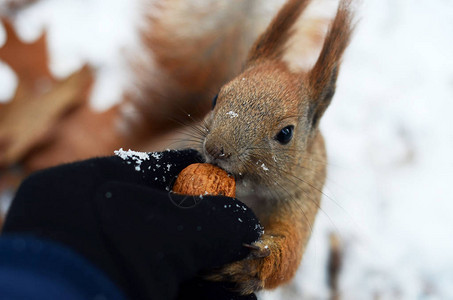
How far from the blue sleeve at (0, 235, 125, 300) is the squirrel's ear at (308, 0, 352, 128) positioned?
977mm

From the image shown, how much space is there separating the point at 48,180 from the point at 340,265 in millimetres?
1765

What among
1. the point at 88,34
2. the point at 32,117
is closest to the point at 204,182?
the point at 32,117

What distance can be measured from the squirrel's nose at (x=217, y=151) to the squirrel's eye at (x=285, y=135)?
22cm

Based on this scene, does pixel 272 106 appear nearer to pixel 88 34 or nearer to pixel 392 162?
pixel 392 162

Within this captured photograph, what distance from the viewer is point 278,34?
1548 mm

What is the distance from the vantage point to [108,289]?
805 millimetres

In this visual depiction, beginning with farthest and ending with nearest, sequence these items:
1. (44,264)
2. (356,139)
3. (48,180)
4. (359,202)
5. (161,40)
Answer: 1. (356,139)
2. (359,202)
3. (161,40)
4. (48,180)
5. (44,264)

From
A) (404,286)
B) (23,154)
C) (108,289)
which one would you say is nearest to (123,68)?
(23,154)

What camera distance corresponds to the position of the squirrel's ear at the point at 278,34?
151cm

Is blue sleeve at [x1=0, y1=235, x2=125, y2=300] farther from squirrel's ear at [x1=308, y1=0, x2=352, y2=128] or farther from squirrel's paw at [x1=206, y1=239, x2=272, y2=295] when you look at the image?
squirrel's ear at [x1=308, y1=0, x2=352, y2=128]

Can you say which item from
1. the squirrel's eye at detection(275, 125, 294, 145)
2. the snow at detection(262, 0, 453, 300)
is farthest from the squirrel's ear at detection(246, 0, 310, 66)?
the snow at detection(262, 0, 453, 300)

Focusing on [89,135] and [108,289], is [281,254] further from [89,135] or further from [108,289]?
[89,135]

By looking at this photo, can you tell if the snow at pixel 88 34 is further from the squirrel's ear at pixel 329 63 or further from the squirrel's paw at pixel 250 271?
the squirrel's paw at pixel 250 271

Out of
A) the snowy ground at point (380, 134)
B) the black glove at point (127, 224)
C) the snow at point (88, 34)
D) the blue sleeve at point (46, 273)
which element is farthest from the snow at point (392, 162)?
the snow at point (88, 34)
